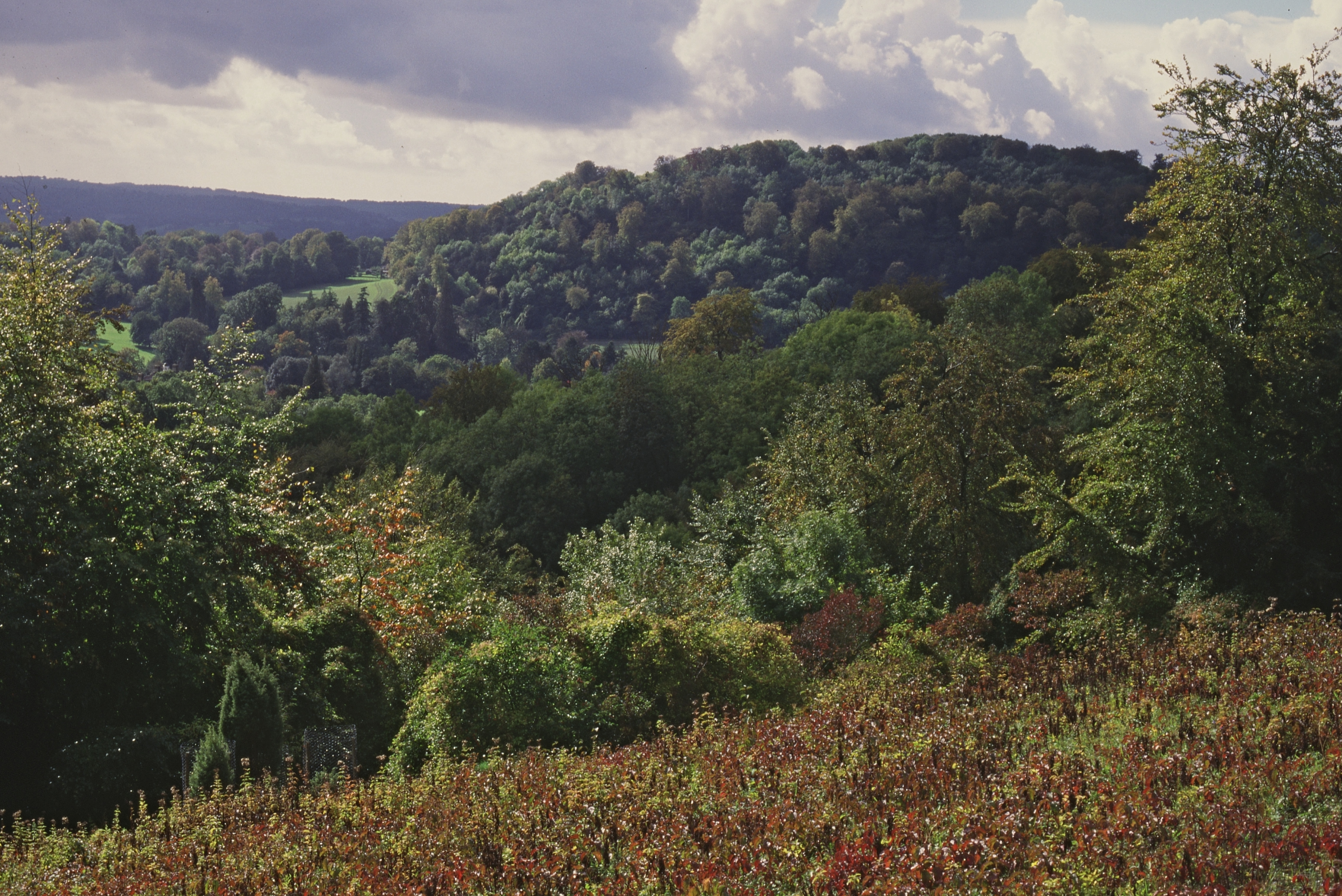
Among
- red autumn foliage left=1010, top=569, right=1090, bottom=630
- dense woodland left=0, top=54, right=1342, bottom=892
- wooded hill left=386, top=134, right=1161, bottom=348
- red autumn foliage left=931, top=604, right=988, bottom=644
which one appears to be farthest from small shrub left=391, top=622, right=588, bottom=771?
wooded hill left=386, top=134, right=1161, bottom=348

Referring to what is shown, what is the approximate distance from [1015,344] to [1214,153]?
79.9 ft

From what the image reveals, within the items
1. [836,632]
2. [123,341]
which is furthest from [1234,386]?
[123,341]

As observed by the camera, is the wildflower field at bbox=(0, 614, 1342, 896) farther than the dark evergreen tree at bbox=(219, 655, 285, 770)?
No

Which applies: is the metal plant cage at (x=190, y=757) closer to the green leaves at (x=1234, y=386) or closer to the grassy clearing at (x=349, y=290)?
the green leaves at (x=1234, y=386)

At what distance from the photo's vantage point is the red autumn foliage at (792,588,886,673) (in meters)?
15.2

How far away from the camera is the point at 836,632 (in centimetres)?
1581

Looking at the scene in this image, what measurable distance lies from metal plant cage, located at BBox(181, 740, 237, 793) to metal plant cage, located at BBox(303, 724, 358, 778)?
2.49ft

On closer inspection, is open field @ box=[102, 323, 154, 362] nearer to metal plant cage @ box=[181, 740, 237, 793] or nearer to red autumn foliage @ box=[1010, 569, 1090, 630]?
metal plant cage @ box=[181, 740, 237, 793]

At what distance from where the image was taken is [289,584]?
51.8 ft

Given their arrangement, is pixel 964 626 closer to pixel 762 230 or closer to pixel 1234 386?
pixel 1234 386

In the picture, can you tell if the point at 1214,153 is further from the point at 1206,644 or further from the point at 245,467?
the point at 245,467

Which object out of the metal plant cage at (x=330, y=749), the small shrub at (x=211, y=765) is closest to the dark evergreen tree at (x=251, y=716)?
the metal plant cage at (x=330, y=749)

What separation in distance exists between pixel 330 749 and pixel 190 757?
1584 millimetres

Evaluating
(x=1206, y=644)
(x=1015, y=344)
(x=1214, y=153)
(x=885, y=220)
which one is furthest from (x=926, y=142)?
(x=1206, y=644)
